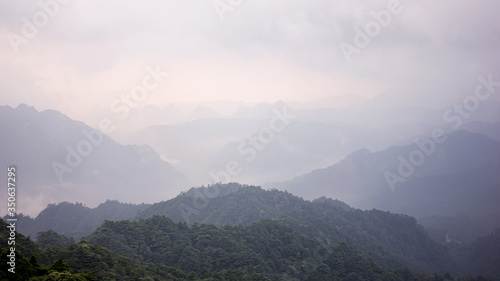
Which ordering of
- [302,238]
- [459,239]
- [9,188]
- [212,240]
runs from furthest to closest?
[459,239] < [302,238] < [212,240] < [9,188]

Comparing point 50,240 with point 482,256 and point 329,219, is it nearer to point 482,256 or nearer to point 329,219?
point 329,219

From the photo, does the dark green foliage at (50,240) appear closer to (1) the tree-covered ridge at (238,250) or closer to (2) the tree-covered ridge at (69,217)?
(1) the tree-covered ridge at (238,250)

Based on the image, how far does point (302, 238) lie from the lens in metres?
78.8

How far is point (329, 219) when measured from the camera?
11675 centimetres

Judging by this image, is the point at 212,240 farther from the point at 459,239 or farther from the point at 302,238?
the point at 459,239

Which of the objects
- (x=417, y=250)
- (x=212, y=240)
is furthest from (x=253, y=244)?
(x=417, y=250)

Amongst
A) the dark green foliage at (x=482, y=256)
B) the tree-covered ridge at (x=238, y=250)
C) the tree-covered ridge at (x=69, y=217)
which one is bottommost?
the dark green foliage at (x=482, y=256)

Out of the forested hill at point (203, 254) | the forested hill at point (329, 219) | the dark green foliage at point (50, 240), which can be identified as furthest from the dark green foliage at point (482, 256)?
the dark green foliage at point (50, 240)

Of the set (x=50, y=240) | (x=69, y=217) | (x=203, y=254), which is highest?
(x=69, y=217)

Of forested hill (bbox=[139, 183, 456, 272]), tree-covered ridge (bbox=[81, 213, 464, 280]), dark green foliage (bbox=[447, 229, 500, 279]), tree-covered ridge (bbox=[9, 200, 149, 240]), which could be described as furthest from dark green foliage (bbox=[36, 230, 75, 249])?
dark green foliage (bbox=[447, 229, 500, 279])

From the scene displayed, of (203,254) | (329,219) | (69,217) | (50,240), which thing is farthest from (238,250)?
(69,217)

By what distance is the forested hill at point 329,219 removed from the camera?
10838cm

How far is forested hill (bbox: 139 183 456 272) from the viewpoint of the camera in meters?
108

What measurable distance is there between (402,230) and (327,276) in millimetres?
78211
